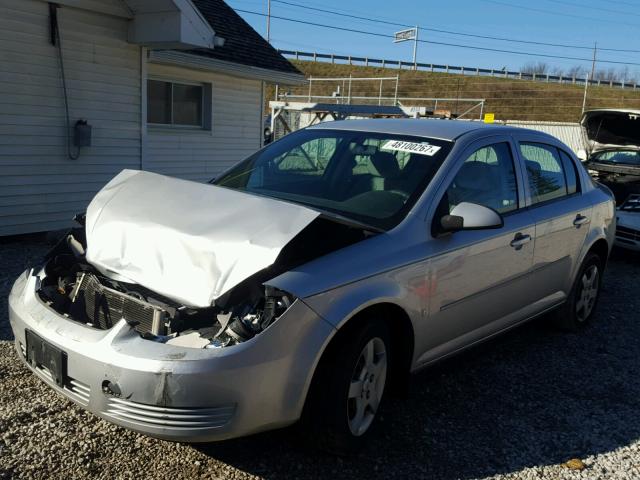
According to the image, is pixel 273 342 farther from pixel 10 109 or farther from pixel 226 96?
pixel 226 96

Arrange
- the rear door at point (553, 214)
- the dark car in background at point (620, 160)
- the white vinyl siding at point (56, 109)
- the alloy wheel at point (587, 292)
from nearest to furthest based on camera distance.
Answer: the rear door at point (553, 214) < the alloy wheel at point (587, 292) < the white vinyl siding at point (56, 109) < the dark car in background at point (620, 160)

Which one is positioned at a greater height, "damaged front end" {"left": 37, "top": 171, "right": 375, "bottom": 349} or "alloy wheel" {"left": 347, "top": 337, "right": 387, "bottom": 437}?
"damaged front end" {"left": 37, "top": 171, "right": 375, "bottom": 349}

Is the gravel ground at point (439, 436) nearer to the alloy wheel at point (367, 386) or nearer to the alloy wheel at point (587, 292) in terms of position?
the alloy wheel at point (367, 386)

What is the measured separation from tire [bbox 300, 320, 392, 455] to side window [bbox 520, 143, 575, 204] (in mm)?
2023

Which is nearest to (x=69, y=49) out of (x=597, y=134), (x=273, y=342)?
(x=273, y=342)

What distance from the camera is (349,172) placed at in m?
4.07

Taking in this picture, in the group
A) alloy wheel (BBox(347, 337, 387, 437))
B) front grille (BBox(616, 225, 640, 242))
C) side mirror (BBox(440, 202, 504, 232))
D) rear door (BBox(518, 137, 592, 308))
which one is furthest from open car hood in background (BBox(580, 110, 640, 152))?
alloy wheel (BBox(347, 337, 387, 437))

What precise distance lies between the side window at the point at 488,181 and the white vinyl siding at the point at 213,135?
21.3 ft

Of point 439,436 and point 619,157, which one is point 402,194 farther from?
point 619,157

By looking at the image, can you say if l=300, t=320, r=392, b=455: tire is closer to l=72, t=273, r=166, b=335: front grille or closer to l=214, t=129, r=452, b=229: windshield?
l=214, t=129, r=452, b=229: windshield

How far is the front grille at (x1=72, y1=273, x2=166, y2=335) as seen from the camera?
2.96 metres

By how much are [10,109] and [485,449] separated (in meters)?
6.85

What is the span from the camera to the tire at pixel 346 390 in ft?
9.82

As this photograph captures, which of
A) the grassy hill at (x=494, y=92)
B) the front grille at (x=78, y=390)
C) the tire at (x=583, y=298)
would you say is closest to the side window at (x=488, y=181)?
the tire at (x=583, y=298)
